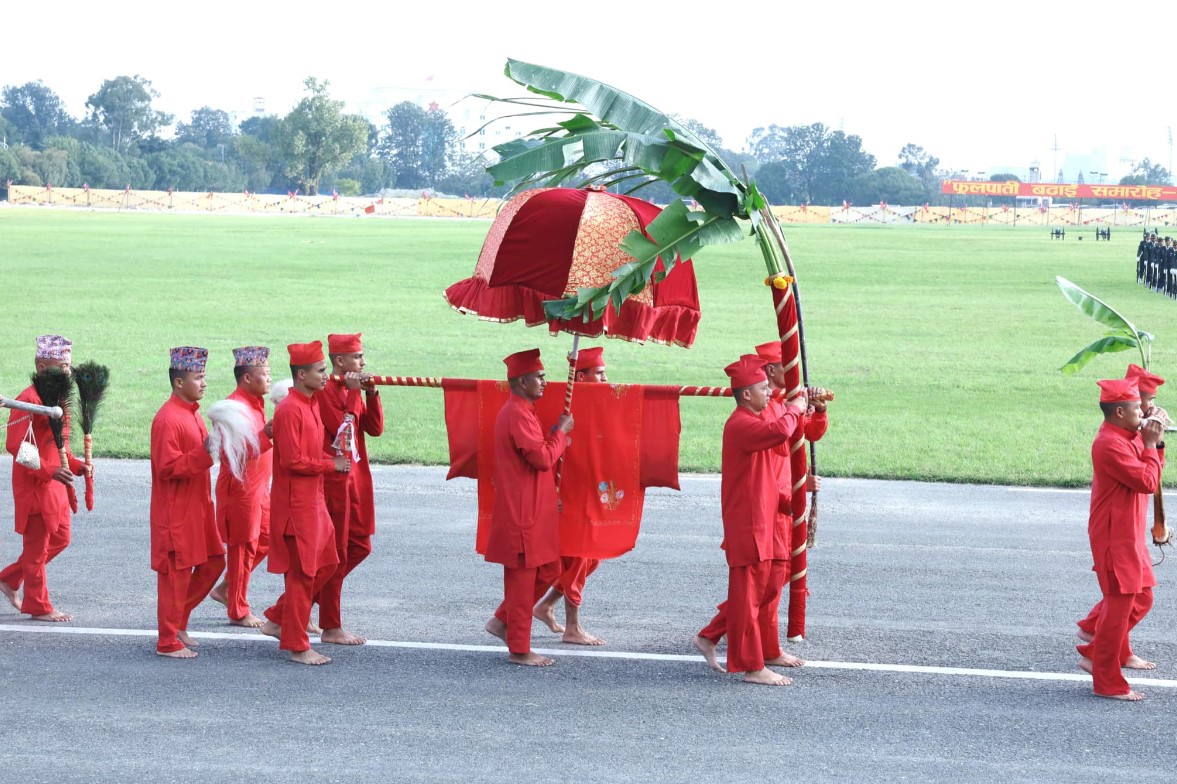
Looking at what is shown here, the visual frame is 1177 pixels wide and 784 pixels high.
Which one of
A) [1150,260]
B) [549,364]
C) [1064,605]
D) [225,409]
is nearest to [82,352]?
[549,364]

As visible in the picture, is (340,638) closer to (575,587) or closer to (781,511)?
(575,587)

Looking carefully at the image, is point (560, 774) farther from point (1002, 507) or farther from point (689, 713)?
point (1002, 507)

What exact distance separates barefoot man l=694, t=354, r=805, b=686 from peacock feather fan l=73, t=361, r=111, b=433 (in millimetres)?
3966

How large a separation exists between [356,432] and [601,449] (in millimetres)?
1532

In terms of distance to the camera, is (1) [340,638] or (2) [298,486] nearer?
(2) [298,486]

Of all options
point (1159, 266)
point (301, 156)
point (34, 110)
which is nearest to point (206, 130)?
point (34, 110)

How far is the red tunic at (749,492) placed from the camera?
7793 millimetres

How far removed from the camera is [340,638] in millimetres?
8453

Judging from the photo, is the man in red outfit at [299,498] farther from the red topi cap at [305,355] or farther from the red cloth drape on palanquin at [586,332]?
the red cloth drape on palanquin at [586,332]

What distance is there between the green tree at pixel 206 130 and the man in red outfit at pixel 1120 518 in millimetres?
154164

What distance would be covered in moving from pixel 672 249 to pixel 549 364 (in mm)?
16489

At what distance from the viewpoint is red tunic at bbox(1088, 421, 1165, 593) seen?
7426mm

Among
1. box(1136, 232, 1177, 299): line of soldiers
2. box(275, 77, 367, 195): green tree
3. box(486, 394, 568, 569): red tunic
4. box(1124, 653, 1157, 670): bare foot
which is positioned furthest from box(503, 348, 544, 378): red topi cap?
box(275, 77, 367, 195): green tree

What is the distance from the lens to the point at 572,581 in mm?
8648
